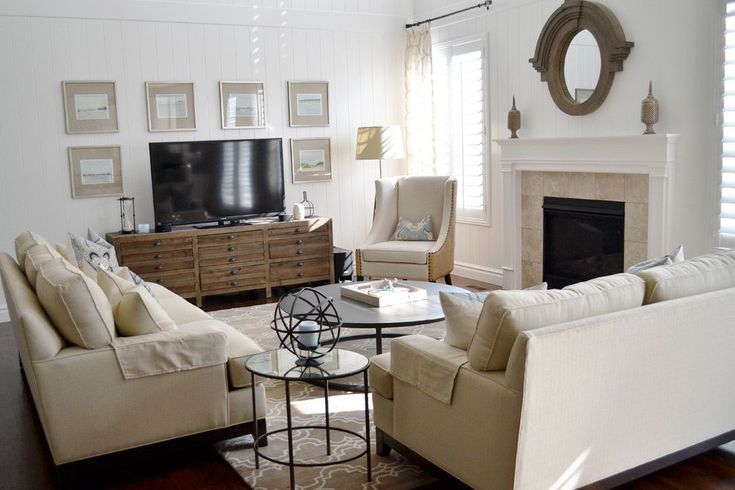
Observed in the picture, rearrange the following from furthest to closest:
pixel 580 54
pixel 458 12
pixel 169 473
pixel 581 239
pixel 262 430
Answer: pixel 458 12 < pixel 581 239 < pixel 580 54 < pixel 262 430 < pixel 169 473

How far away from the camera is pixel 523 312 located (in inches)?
106

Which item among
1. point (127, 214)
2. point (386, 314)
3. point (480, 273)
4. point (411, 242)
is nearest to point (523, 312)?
point (386, 314)

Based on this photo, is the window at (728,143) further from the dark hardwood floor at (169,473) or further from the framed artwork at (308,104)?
the framed artwork at (308,104)

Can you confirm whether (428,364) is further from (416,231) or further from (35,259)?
(416,231)

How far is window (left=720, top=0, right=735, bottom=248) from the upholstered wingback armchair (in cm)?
238

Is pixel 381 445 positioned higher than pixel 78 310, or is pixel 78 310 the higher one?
pixel 78 310

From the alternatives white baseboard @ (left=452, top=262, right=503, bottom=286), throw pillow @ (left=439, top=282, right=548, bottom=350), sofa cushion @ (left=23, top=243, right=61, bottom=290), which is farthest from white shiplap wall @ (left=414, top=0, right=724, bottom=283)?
sofa cushion @ (left=23, top=243, right=61, bottom=290)

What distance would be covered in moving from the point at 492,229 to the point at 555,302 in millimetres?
4577

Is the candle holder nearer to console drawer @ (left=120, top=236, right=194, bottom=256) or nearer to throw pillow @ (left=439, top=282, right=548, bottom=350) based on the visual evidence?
console drawer @ (left=120, top=236, right=194, bottom=256)

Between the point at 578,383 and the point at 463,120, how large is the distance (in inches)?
201

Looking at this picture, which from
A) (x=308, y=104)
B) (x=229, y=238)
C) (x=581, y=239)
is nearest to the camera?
(x=581, y=239)

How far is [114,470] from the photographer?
352 centimetres

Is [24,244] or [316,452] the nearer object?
[316,452]

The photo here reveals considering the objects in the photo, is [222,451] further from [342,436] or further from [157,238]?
[157,238]
